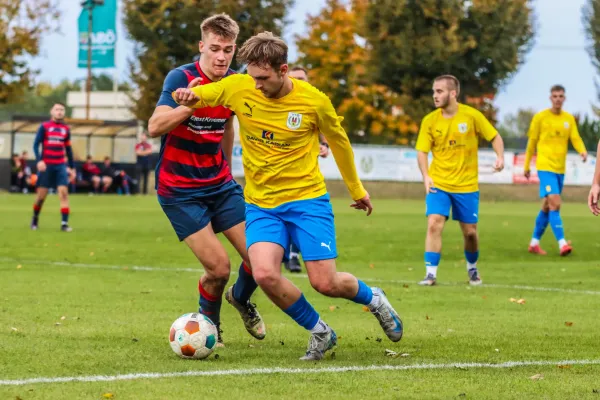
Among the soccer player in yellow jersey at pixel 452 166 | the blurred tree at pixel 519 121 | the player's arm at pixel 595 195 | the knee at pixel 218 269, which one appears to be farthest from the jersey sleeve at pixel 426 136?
the blurred tree at pixel 519 121

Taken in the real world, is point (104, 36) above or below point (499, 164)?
above

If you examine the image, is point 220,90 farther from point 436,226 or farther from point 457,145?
point 457,145

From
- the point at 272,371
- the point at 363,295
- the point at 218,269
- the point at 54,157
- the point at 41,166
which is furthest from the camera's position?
the point at 54,157

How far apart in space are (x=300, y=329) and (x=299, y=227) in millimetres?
1691

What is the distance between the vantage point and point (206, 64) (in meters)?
7.57

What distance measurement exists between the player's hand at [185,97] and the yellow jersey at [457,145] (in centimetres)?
619

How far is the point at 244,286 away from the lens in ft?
25.3

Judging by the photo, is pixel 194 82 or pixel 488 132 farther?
pixel 488 132

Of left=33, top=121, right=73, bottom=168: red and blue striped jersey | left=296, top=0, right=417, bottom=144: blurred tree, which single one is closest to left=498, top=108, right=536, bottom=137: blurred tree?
left=296, top=0, right=417, bottom=144: blurred tree

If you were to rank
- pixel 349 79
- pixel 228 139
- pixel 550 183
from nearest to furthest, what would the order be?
pixel 228 139 → pixel 550 183 → pixel 349 79

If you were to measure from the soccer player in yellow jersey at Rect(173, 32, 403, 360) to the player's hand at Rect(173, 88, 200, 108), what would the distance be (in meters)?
0.07

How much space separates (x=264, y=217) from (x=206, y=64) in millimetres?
1226

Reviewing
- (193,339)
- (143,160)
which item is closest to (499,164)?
(193,339)

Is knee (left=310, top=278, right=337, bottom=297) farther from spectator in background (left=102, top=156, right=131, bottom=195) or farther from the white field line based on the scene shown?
spectator in background (left=102, top=156, right=131, bottom=195)
